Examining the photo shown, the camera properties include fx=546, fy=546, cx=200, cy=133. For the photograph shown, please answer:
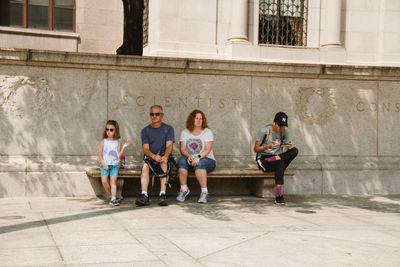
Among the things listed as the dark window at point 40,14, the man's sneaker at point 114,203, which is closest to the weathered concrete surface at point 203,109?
the man's sneaker at point 114,203

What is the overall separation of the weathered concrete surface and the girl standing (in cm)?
83

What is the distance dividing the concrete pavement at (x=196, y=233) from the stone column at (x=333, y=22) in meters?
7.18

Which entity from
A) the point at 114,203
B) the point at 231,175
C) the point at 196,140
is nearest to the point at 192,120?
the point at 196,140

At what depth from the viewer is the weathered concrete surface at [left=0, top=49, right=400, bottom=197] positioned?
8.89 metres

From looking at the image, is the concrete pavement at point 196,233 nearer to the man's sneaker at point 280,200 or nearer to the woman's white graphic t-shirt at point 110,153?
the man's sneaker at point 280,200

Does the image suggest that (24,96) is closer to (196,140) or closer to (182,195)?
(196,140)

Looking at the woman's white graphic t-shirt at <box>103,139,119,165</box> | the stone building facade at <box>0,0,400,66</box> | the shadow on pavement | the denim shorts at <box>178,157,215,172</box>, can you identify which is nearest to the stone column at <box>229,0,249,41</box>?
the stone building facade at <box>0,0,400,66</box>

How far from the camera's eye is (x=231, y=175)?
898 centimetres

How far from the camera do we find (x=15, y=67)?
8.88m

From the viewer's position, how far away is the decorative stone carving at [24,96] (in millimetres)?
8836

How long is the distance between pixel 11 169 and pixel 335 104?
5.88 meters

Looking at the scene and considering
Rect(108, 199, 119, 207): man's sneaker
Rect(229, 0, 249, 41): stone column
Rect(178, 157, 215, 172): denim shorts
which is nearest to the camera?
Rect(108, 199, 119, 207): man's sneaker

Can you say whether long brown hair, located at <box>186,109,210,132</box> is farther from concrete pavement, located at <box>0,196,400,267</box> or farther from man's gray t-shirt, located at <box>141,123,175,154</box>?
concrete pavement, located at <box>0,196,400,267</box>

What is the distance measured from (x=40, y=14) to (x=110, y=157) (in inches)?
561
